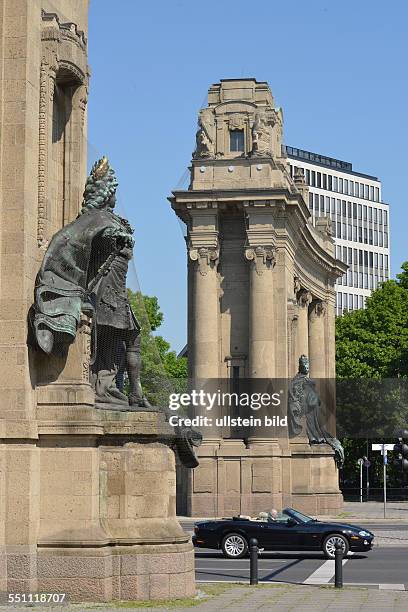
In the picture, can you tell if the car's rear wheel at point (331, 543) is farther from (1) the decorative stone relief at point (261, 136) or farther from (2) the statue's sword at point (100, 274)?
(1) the decorative stone relief at point (261, 136)

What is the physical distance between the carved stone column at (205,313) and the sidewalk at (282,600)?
2938cm

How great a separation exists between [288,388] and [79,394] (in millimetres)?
35224

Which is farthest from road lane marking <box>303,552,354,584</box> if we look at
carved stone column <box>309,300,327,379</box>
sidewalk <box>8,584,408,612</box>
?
carved stone column <box>309,300,327,379</box>

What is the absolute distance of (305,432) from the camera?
183 ft

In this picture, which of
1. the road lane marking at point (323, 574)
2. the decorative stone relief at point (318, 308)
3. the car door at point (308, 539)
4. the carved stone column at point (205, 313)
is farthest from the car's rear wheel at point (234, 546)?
the decorative stone relief at point (318, 308)

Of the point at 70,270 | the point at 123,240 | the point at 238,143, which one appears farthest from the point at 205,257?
the point at 70,270

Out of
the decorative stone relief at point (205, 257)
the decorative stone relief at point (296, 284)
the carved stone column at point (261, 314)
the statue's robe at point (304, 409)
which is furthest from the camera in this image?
the decorative stone relief at point (296, 284)

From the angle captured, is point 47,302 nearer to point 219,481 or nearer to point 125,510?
point 125,510

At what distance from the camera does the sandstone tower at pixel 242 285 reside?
50.8 m

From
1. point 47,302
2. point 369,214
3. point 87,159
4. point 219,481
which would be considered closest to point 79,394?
point 47,302

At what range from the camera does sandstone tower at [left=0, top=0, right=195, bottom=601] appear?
1808 centimetres

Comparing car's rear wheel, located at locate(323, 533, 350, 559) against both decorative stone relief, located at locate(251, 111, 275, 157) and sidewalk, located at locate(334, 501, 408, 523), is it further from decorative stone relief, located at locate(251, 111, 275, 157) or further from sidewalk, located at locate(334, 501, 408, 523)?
decorative stone relief, located at locate(251, 111, 275, 157)

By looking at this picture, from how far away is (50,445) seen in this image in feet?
60.9

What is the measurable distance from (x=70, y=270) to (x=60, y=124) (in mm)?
3144
